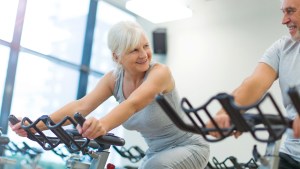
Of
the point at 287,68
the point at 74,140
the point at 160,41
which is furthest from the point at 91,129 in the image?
the point at 160,41

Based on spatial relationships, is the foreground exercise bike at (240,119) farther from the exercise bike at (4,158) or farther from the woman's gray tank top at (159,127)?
the exercise bike at (4,158)

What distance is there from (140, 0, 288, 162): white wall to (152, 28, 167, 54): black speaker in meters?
0.09

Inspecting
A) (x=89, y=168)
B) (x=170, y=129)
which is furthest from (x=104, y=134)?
(x=170, y=129)

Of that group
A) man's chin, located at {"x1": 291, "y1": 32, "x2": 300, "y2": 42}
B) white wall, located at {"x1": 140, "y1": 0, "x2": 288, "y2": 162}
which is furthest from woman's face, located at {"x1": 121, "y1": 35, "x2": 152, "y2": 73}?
white wall, located at {"x1": 140, "y1": 0, "x2": 288, "y2": 162}

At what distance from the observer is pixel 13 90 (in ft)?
17.6

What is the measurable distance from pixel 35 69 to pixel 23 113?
0.65 m

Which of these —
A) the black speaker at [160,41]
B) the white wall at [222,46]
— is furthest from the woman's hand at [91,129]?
the black speaker at [160,41]

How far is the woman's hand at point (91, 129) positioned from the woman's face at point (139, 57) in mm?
583

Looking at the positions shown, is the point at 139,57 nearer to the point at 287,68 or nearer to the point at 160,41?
the point at 287,68

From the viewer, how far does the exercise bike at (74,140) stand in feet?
5.06

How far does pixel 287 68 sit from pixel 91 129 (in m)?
0.90

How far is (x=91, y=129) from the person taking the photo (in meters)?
1.52

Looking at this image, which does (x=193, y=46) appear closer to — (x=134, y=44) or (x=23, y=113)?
(x=23, y=113)

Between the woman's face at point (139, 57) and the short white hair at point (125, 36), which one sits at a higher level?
the short white hair at point (125, 36)
